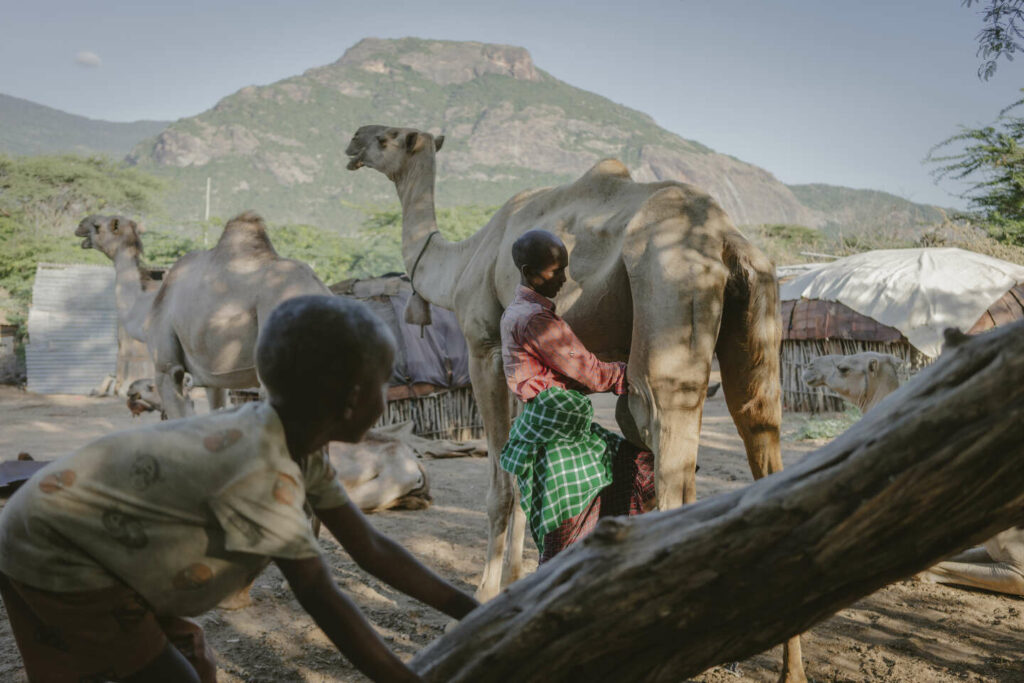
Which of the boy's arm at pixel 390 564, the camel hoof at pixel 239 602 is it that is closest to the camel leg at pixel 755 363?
the boy's arm at pixel 390 564

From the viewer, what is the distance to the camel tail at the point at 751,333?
343cm

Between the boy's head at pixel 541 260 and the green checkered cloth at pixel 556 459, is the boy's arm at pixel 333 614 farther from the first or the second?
the boy's head at pixel 541 260

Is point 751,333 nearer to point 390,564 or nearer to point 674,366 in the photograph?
point 674,366

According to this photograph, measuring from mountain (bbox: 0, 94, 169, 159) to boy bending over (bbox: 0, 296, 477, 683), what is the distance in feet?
492

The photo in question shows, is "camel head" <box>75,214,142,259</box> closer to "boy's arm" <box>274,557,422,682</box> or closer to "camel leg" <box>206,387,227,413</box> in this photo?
"camel leg" <box>206,387,227,413</box>

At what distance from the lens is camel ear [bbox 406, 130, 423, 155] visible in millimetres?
5980

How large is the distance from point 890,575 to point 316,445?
4.09 ft

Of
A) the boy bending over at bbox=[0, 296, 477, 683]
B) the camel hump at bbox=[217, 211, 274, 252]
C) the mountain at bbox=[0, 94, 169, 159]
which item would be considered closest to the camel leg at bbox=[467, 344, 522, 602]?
the camel hump at bbox=[217, 211, 274, 252]

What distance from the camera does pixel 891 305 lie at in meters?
11.5

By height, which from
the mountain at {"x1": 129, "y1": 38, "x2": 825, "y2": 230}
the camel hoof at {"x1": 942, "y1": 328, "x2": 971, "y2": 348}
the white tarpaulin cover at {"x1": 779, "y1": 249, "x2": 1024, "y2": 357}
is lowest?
the camel hoof at {"x1": 942, "y1": 328, "x2": 971, "y2": 348}

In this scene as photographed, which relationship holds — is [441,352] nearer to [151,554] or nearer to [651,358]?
[651,358]

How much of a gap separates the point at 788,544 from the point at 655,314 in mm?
1813

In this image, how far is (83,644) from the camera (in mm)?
1779

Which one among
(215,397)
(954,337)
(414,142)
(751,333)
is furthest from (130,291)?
(954,337)
